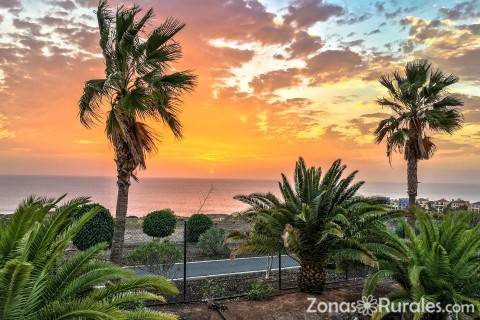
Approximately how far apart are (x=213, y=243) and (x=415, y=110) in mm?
10463

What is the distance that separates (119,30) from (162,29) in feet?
3.81

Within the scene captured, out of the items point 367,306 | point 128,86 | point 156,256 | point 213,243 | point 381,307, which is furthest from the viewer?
point 213,243

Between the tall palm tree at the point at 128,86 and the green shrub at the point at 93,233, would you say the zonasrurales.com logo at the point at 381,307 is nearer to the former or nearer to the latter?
the tall palm tree at the point at 128,86

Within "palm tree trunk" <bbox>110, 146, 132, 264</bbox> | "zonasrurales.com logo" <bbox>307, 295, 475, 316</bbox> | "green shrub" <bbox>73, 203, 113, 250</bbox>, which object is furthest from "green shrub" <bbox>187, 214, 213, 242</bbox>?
"zonasrurales.com logo" <bbox>307, 295, 475, 316</bbox>

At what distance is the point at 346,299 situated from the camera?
9.49 m

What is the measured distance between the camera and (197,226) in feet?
60.0

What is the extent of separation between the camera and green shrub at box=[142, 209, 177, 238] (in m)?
18.0

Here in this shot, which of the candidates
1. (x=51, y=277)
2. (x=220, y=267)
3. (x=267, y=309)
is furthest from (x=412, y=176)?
(x=51, y=277)

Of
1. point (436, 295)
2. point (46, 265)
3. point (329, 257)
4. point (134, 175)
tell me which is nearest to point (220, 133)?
point (134, 175)

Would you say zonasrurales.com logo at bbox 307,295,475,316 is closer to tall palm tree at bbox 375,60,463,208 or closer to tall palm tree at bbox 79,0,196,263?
tall palm tree at bbox 79,0,196,263

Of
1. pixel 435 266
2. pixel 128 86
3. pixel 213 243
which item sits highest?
pixel 128 86

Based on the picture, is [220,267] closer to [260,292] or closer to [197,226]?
[260,292]

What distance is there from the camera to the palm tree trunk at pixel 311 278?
9.62 m

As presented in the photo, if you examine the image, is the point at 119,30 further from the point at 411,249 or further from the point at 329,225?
the point at 411,249
